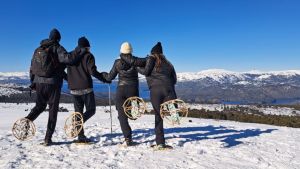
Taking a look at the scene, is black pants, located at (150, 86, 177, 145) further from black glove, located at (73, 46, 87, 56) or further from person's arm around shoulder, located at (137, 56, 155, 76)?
black glove, located at (73, 46, 87, 56)

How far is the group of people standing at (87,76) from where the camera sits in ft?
29.2

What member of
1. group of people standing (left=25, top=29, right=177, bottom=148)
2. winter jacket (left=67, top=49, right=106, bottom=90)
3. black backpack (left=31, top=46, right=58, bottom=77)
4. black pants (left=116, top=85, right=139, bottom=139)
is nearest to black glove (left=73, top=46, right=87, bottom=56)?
group of people standing (left=25, top=29, right=177, bottom=148)

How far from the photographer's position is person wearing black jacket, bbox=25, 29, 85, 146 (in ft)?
29.0

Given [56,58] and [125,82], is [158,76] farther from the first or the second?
[56,58]

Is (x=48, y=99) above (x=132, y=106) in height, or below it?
above

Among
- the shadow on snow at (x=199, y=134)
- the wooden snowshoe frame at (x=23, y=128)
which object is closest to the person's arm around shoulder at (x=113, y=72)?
the shadow on snow at (x=199, y=134)

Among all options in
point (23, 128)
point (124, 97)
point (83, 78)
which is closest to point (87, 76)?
point (83, 78)

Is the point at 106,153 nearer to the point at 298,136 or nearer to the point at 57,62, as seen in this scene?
the point at 57,62

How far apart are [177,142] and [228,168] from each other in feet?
8.65

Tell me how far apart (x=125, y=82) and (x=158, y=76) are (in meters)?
0.90

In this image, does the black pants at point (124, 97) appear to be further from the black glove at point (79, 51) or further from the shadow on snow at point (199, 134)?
the black glove at point (79, 51)

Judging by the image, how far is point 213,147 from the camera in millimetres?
9508

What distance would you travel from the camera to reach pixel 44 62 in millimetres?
8789

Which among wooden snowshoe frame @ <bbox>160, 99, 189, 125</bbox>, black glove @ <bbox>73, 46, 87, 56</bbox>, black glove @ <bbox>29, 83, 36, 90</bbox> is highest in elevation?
black glove @ <bbox>73, 46, 87, 56</bbox>
